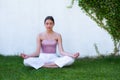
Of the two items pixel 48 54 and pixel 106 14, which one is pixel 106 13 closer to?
pixel 106 14

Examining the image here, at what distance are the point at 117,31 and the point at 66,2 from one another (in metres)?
1.23

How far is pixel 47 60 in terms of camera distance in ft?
26.9

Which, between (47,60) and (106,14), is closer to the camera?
(47,60)

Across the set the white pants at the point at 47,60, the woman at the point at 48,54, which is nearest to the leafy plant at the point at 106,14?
the woman at the point at 48,54

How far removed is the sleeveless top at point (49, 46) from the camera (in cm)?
842

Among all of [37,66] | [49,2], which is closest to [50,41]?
[37,66]

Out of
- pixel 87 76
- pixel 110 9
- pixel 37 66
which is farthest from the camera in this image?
pixel 110 9

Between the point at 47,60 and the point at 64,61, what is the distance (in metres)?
0.33

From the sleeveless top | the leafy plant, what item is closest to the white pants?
the sleeveless top

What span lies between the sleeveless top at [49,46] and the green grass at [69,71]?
0.49 metres

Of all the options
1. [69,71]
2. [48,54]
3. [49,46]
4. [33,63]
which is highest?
[49,46]

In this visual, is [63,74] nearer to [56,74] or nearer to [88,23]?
[56,74]

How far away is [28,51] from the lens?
9.70m

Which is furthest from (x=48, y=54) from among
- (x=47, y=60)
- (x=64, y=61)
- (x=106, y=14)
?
(x=106, y=14)
